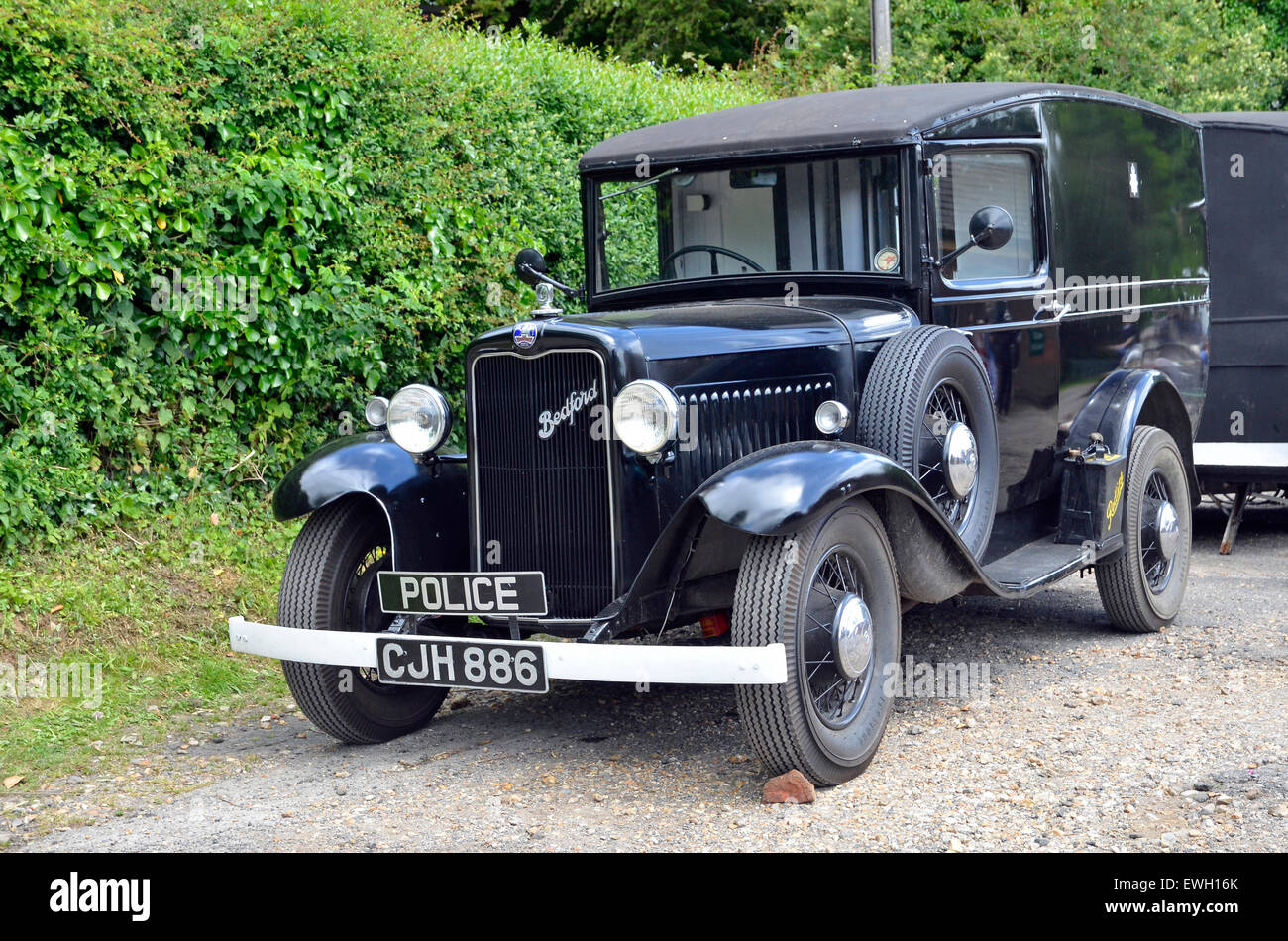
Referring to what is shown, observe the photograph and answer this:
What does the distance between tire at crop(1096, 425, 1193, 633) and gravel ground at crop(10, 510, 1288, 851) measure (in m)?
0.20

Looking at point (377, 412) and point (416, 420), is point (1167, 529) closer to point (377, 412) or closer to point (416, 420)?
point (416, 420)

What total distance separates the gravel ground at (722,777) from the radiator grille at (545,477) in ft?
2.15

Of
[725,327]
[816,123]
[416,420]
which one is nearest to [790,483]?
[725,327]

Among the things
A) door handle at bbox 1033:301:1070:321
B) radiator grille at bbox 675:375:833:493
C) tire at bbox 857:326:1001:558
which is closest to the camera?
radiator grille at bbox 675:375:833:493

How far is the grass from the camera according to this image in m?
4.98

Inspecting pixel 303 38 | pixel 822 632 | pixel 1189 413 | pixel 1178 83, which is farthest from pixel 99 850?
pixel 1178 83

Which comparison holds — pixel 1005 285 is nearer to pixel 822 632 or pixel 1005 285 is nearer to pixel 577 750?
pixel 822 632

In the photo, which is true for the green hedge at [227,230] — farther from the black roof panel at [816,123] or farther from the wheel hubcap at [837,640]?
the wheel hubcap at [837,640]

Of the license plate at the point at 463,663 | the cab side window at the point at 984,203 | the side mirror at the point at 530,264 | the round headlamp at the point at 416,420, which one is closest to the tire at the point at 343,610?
the round headlamp at the point at 416,420

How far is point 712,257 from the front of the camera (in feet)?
17.8

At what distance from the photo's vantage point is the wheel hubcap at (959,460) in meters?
4.73

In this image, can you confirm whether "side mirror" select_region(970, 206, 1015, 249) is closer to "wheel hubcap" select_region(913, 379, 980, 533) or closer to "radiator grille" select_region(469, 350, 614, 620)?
"wheel hubcap" select_region(913, 379, 980, 533)

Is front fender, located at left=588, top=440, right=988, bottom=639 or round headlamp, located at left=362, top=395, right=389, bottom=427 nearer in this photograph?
front fender, located at left=588, top=440, right=988, bottom=639

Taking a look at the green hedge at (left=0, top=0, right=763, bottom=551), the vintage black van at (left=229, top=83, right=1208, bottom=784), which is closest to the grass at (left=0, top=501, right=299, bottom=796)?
the green hedge at (left=0, top=0, right=763, bottom=551)
